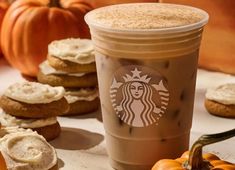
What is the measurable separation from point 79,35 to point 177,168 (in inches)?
32.1

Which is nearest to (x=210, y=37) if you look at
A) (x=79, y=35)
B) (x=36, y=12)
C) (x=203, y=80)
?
(x=203, y=80)

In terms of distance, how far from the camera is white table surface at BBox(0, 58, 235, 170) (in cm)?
122

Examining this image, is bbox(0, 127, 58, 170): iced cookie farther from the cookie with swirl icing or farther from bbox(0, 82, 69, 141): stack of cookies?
the cookie with swirl icing

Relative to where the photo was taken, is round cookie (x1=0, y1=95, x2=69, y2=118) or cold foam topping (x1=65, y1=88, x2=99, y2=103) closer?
round cookie (x1=0, y1=95, x2=69, y2=118)

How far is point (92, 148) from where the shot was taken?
128 centimetres

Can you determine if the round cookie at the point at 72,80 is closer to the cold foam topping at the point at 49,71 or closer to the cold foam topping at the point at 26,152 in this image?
the cold foam topping at the point at 49,71

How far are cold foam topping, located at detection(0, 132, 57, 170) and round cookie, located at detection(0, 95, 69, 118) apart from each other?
0.52 feet

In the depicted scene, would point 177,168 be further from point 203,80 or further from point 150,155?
point 203,80

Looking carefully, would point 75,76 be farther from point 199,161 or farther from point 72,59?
point 199,161

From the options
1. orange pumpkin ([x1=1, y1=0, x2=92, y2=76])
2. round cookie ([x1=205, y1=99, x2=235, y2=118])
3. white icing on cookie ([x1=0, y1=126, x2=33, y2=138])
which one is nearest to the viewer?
white icing on cookie ([x1=0, y1=126, x2=33, y2=138])

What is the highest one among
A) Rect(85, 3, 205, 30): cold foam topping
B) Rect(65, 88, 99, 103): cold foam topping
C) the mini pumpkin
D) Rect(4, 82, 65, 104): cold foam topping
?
Rect(85, 3, 205, 30): cold foam topping

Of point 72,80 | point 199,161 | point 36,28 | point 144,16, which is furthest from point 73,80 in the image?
point 199,161

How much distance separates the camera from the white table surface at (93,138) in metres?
1.22

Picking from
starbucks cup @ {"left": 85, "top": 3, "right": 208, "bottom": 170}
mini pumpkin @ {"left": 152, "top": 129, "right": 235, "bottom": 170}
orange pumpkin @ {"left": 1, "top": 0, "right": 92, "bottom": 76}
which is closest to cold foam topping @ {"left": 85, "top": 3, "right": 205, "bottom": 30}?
starbucks cup @ {"left": 85, "top": 3, "right": 208, "bottom": 170}
